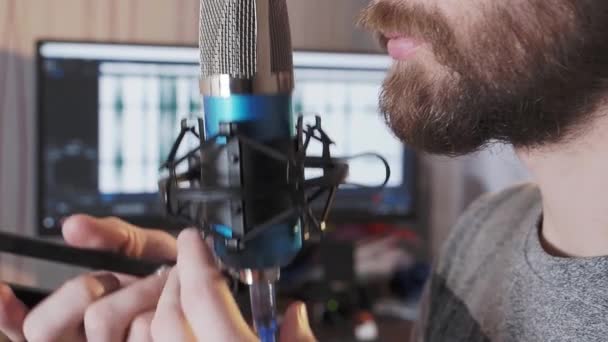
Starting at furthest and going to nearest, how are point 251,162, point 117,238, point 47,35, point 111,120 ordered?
point 111,120 < point 47,35 < point 117,238 < point 251,162

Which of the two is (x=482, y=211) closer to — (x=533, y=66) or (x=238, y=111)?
(x=533, y=66)

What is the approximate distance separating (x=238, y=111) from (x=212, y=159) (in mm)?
29

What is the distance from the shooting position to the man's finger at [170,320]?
0.30 meters

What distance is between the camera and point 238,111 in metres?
0.30

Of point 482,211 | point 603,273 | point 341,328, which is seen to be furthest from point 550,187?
point 341,328

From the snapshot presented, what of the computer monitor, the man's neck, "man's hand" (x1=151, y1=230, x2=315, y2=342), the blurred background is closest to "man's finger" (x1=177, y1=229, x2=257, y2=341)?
"man's hand" (x1=151, y1=230, x2=315, y2=342)

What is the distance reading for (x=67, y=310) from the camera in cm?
36

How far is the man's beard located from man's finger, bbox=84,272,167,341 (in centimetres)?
25

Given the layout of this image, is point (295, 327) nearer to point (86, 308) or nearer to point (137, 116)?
point (86, 308)

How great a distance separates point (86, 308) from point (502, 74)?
13.6 inches

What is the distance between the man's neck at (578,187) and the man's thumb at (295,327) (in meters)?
0.29

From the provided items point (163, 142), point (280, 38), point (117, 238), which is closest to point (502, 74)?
point (280, 38)

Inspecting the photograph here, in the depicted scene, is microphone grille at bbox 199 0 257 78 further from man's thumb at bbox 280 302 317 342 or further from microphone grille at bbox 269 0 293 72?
man's thumb at bbox 280 302 317 342

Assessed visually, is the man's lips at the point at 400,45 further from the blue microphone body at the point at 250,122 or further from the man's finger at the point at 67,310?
the man's finger at the point at 67,310
